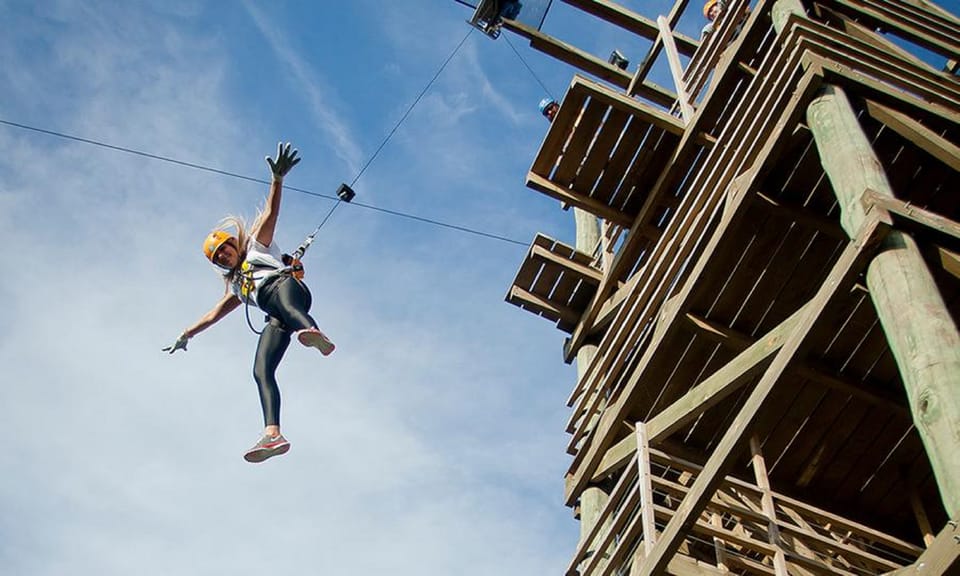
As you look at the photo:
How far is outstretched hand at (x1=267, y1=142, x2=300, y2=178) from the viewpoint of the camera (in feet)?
25.2

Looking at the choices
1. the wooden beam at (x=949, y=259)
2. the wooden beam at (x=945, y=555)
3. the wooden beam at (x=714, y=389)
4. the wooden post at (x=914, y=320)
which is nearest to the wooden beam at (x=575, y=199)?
the wooden beam at (x=714, y=389)

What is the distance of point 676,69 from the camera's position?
9.05m

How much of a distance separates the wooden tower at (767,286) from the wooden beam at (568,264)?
0.03 meters

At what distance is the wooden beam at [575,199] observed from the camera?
8.30 metres

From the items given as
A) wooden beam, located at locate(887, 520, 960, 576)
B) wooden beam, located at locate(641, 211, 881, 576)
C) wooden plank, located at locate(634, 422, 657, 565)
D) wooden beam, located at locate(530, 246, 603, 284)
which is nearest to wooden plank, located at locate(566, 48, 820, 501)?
wooden plank, located at locate(634, 422, 657, 565)

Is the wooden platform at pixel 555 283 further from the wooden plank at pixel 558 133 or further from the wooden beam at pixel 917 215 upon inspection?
the wooden beam at pixel 917 215

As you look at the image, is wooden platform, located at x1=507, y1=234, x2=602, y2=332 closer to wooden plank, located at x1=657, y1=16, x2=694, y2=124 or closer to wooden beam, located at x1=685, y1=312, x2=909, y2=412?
wooden plank, located at x1=657, y1=16, x2=694, y2=124

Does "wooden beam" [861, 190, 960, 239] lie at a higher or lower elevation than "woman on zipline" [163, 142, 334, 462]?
lower

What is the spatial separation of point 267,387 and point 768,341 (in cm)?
371

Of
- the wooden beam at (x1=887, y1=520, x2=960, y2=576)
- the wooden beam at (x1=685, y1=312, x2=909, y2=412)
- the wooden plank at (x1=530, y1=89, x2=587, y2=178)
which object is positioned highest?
the wooden plank at (x1=530, y1=89, x2=587, y2=178)

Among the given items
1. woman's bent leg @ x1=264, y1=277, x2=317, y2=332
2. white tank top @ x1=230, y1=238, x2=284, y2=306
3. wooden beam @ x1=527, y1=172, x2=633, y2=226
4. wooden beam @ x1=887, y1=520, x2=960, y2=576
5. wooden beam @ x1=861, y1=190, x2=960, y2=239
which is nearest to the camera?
wooden beam @ x1=887, y1=520, x2=960, y2=576

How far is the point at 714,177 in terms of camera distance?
21.0 ft

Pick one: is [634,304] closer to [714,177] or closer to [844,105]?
[714,177]

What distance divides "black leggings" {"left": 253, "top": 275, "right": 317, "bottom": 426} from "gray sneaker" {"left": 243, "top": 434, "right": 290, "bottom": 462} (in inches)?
17.8
